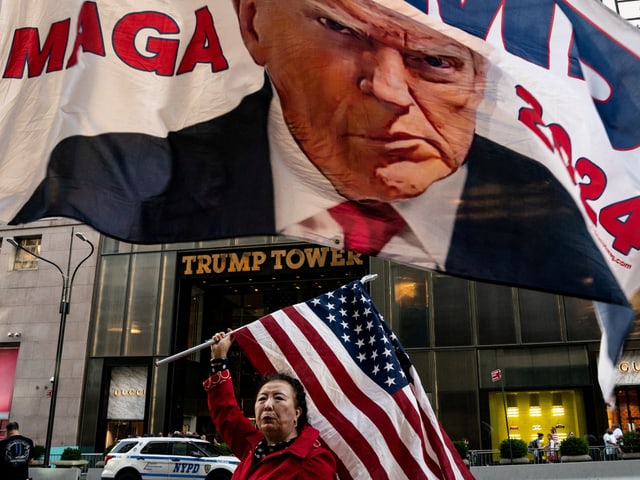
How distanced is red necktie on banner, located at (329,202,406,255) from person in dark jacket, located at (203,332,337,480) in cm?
73

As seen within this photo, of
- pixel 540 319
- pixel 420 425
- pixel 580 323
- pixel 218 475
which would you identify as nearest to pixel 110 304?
pixel 218 475

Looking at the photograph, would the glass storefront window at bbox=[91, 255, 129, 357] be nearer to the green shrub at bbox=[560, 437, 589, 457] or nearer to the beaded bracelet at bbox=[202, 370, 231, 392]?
the green shrub at bbox=[560, 437, 589, 457]

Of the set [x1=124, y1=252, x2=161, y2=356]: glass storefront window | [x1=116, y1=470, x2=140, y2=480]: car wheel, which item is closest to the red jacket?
[x1=116, y1=470, x2=140, y2=480]: car wheel

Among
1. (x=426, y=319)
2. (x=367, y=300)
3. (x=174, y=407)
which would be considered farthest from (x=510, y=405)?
(x=367, y=300)

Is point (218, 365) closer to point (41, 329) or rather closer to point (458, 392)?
→ point (458, 392)

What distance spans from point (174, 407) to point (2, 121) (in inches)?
1178

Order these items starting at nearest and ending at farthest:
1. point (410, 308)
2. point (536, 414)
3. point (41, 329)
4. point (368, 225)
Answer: point (368, 225), point (536, 414), point (410, 308), point (41, 329)

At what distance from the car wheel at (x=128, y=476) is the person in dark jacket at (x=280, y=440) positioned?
60.1 ft

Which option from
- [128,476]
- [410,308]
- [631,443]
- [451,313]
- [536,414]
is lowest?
[128,476]

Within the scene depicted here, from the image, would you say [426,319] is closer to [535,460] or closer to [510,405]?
[510,405]

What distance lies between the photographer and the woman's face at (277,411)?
285 centimetres

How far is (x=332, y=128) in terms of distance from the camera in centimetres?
337

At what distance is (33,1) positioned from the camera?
3602 mm

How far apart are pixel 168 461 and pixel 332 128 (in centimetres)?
1849
